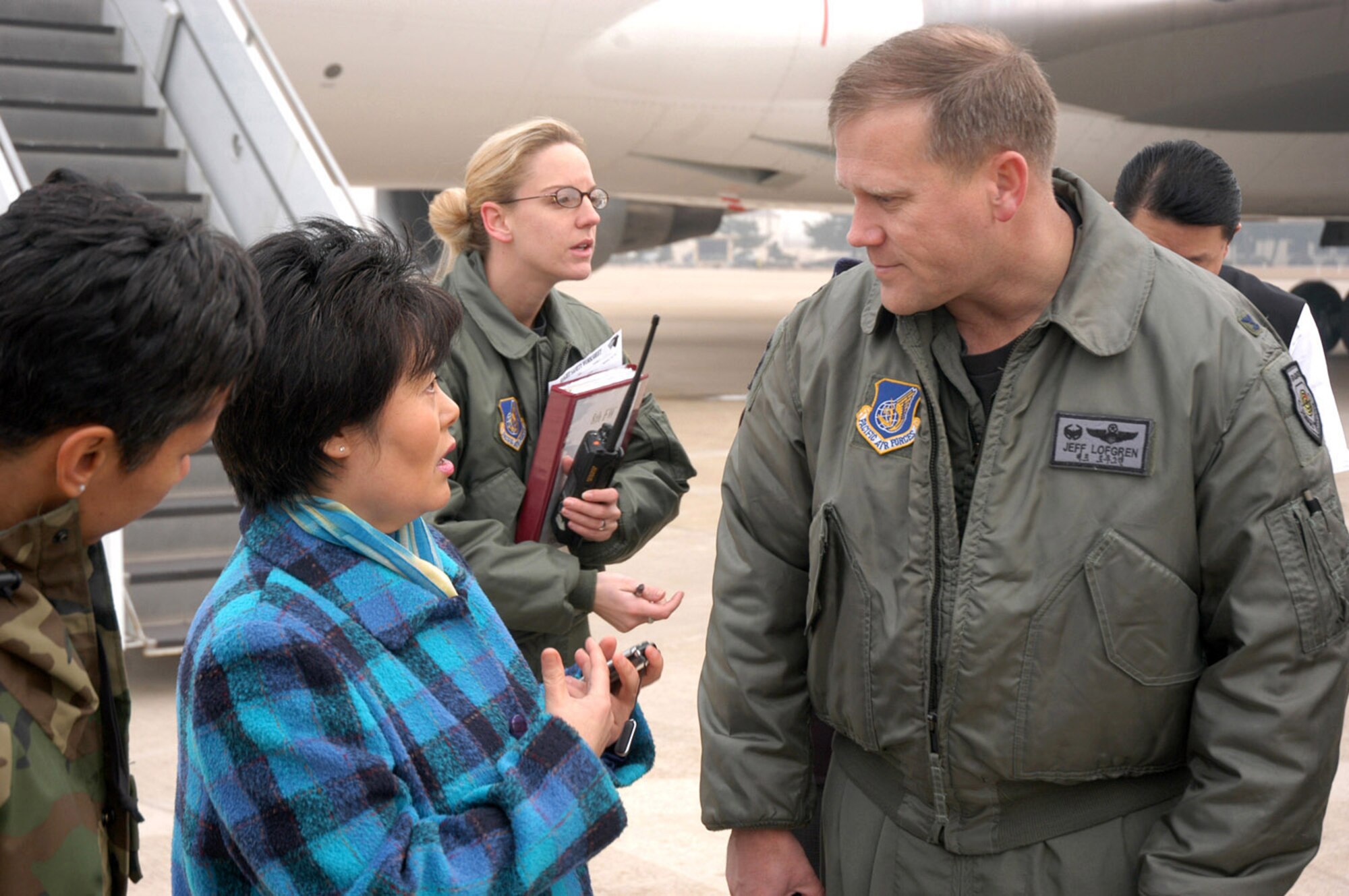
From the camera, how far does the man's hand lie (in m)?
1.79

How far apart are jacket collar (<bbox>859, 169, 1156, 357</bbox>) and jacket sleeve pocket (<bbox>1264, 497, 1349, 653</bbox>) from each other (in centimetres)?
27

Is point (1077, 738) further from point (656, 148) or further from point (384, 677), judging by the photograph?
point (656, 148)

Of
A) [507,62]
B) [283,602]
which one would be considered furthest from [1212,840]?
[507,62]

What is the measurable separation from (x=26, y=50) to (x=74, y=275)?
15.9 feet

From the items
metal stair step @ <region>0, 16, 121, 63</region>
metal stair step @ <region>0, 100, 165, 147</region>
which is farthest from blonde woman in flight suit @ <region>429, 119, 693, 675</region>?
metal stair step @ <region>0, 16, 121, 63</region>

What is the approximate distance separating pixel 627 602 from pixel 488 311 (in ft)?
1.96

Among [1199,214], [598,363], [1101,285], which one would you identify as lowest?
[598,363]

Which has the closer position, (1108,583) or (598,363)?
(1108,583)

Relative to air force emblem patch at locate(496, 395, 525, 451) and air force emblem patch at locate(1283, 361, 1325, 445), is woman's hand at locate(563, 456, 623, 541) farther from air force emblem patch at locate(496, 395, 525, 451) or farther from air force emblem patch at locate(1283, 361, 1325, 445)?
air force emblem patch at locate(1283, 361, 1325, 445)

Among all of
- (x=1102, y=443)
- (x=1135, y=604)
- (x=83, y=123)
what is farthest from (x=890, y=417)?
(x=83, y=123)

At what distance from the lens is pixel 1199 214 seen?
281 cm

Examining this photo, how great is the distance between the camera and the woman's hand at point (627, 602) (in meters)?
2.30

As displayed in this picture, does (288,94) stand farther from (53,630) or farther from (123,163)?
(53,630)

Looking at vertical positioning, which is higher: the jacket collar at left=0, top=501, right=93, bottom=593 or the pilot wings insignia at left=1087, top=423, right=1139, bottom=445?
the jacket collar at left=0, top=501, right=93, bottom=593
